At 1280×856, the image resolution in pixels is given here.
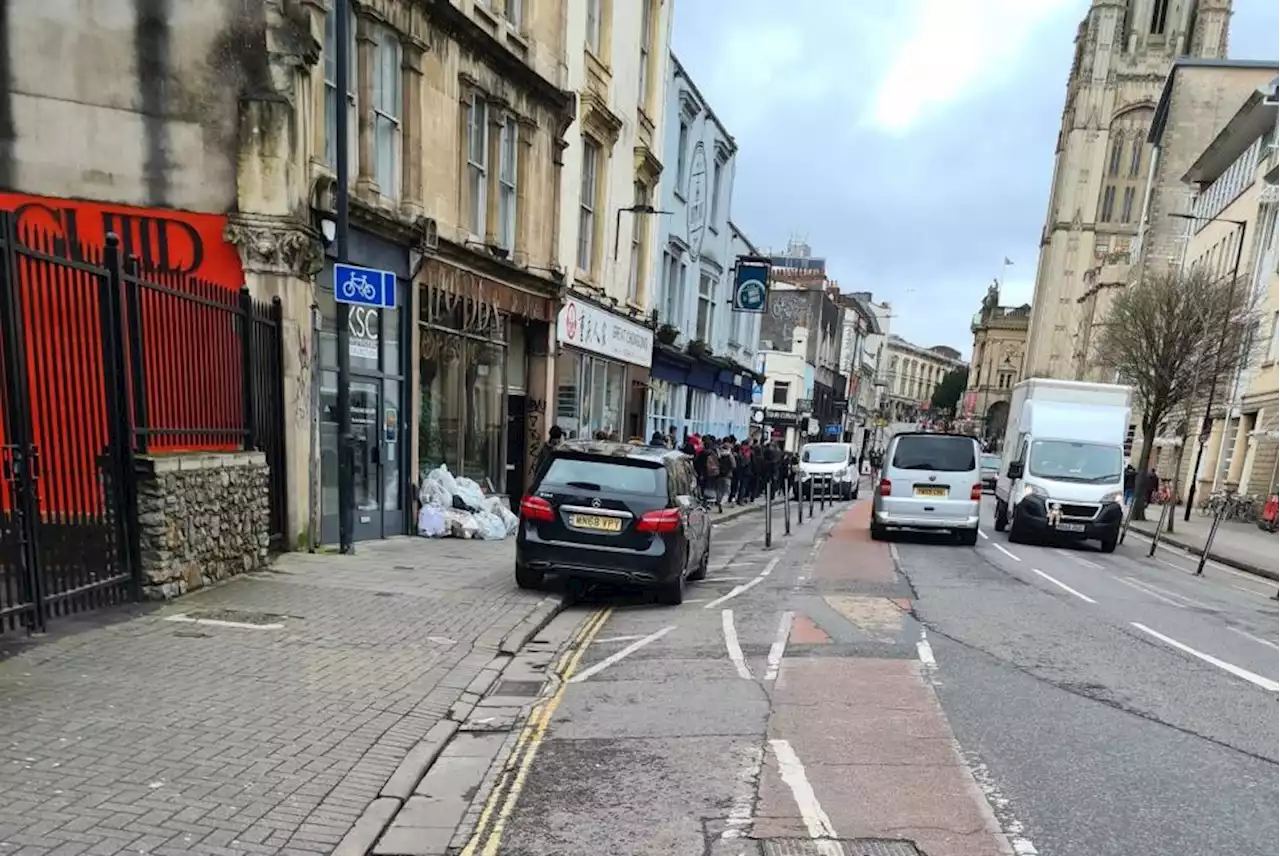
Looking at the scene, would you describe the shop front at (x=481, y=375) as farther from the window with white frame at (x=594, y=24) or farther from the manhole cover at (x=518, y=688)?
the manhole cover at (x=518, y=688)

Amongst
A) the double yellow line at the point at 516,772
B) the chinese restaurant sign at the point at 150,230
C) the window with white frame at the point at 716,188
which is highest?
the window with white frame at the point at 716,188

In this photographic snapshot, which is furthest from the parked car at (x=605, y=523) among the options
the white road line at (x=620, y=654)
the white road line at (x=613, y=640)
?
the white road line at (x=613, y=640)

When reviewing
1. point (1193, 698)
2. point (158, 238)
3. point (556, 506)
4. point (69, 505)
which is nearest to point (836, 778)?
point (1193, 698)

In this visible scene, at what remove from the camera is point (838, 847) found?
3.71 meters

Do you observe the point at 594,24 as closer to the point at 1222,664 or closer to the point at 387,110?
the point at 387,110

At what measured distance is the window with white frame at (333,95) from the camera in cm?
1057

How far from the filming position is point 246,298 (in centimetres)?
889

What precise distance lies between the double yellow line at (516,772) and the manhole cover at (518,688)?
167mm

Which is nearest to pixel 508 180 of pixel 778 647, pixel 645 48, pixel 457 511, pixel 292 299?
pixel 457 511

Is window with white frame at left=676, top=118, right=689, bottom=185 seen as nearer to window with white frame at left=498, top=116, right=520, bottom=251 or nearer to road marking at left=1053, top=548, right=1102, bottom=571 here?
window with white frame at left=498, top=116, right=520, bottom=251

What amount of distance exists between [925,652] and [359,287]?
7.04 meters

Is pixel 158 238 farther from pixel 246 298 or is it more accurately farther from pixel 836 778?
pixel 836 778

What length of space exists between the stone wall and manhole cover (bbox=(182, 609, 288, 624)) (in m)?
0.49

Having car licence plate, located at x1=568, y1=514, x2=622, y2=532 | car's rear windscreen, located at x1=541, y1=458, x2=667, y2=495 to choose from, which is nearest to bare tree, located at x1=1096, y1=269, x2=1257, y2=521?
car's rear windscreen, located at x1=541, y1=458, x2=667, y2=495
